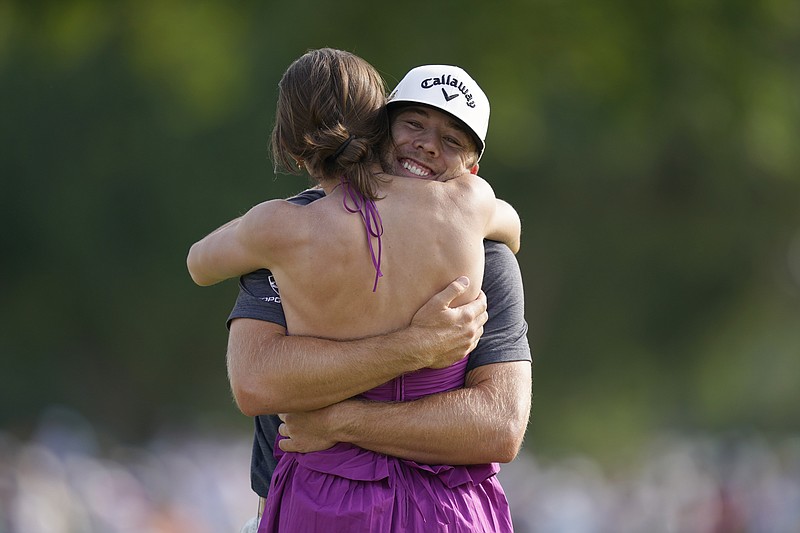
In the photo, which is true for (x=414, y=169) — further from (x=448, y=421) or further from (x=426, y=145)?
(x=448, y=421)

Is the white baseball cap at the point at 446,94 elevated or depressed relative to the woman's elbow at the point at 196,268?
elevated

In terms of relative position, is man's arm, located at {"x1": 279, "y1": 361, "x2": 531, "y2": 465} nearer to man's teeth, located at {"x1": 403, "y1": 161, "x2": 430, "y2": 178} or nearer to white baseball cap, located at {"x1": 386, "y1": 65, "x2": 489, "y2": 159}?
man's teeth, located at {"x1": 403, "y1": 161, "x2": 430, "y2": 178}

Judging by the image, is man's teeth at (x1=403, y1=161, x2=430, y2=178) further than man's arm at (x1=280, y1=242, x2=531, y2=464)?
Yes

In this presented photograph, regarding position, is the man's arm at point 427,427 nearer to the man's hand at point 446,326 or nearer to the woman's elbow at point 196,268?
the man's hand at point 446,326

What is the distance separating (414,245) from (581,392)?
13.6m

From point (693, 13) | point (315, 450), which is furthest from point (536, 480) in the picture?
point (315, 450)

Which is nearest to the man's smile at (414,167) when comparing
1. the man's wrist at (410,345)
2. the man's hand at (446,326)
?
the man's hand at (446,326)

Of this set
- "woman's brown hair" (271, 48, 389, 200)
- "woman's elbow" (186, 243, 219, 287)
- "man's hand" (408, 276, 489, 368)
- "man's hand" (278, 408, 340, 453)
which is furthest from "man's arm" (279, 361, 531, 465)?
"woman's brown hair" (271, 48, 389, 200)

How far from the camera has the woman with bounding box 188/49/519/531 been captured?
3.20m

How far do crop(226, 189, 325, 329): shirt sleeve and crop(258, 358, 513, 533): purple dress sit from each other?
33cm

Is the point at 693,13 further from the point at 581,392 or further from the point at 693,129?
the point at 581,392

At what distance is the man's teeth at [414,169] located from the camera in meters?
3.39

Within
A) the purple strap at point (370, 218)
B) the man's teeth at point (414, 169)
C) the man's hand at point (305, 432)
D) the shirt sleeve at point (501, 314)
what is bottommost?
the man's hand at point (305, 432)

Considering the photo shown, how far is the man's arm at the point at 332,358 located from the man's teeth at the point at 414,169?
12.5 inches
